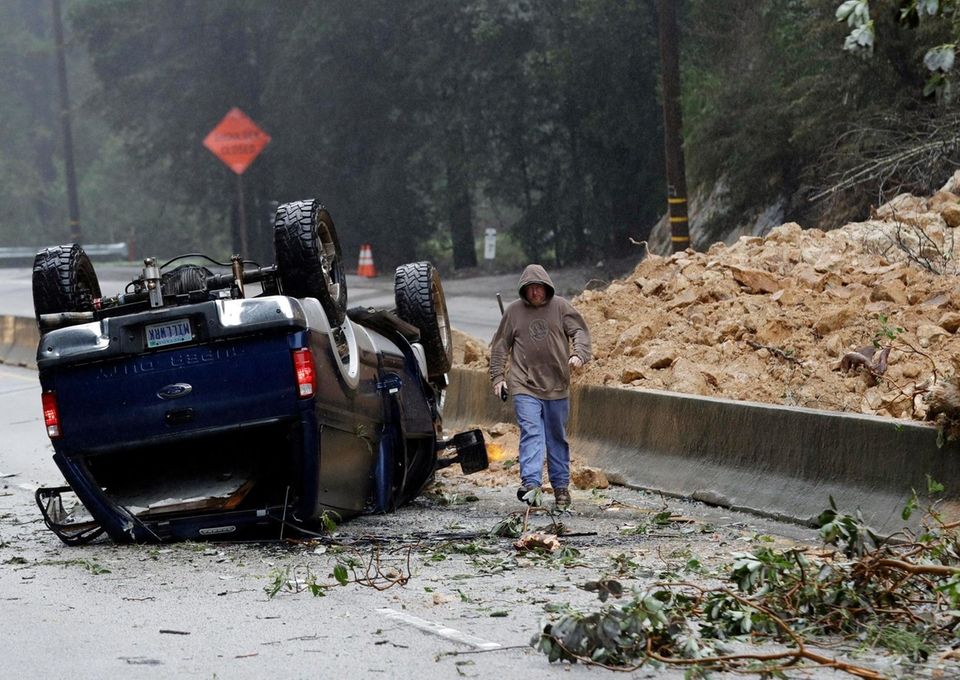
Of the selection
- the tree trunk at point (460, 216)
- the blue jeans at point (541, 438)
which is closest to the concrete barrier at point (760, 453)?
the blue jeans at point (541, 438)

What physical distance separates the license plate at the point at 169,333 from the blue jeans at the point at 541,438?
2.87m

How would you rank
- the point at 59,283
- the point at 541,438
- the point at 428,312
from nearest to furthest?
the point at 59,283 → the point at 541,438 → the point at 428,312

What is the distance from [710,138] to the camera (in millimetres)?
27344

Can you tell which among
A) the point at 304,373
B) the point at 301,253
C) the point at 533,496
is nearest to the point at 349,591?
the point at 304,373

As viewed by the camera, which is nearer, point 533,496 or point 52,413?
point 52,413

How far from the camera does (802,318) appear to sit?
12.6 metres

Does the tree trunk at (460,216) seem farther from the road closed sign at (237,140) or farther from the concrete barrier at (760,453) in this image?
the concrete barrier at (760,453)

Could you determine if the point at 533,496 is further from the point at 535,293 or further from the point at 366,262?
the point at 366,262

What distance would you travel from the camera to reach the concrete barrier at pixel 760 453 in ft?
30.1

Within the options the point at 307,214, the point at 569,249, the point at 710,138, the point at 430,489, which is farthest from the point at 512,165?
the point at 307,214

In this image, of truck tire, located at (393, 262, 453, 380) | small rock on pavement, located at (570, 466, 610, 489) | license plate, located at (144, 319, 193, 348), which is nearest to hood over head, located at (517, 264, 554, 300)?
truck tire, located at (393, 262, 453, 380)

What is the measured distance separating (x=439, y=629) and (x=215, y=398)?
270 cm

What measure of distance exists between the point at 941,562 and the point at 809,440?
290 centimetres

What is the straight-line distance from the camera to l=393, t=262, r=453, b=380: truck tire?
12.3 metres
